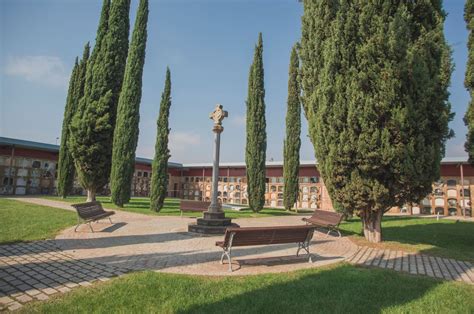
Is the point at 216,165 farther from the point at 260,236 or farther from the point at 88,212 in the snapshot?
the point at 260,236

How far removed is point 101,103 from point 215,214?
34.7 ft

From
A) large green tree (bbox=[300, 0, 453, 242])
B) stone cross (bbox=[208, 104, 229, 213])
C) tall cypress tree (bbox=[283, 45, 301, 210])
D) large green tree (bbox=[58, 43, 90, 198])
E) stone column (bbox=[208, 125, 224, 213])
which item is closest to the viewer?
large green tree (bbox=[300, 0, 453, 242])

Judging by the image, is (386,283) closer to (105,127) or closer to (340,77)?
(340,77)

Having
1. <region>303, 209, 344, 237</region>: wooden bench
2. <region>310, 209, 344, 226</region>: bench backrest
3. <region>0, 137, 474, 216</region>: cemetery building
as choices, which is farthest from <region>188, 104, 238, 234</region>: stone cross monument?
<region>0, 137, 474, 216</region>: cemetery building

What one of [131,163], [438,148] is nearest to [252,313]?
[438,148]

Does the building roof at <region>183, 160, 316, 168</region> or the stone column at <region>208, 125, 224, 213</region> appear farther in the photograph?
the building roof at <region>183, 160, 316, 168</region>

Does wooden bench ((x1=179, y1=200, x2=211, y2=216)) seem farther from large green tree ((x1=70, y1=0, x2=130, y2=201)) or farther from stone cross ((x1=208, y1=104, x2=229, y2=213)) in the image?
large green tree ((x1=70, y1=0, x2=130, y2=201))

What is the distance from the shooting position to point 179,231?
930 cm

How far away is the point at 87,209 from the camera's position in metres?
8.75

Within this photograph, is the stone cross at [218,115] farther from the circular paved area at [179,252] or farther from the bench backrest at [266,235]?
the bench backrest at [266,235]

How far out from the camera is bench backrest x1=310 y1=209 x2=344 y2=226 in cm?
952

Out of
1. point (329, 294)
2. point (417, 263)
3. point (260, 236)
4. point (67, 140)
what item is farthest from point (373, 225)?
point (67, 140)

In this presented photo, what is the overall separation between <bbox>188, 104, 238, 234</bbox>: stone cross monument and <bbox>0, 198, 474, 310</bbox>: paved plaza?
976 millimetres

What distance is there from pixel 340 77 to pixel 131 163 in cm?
1296
